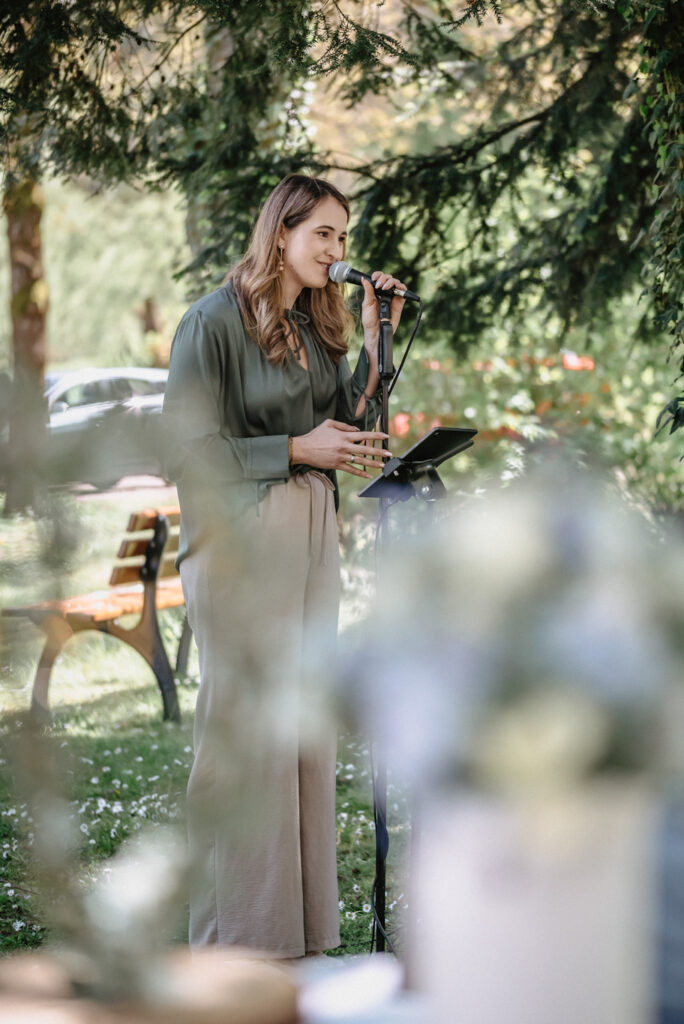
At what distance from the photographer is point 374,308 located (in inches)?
103

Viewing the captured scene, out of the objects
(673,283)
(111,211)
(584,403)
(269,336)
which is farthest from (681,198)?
(111,211)

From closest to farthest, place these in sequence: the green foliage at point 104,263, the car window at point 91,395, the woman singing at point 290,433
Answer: the car window at point 91,395, the woman singing at point 290,433, the green foliage at point 104,263

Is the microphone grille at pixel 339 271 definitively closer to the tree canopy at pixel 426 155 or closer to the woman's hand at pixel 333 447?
the woman's hand at pixel 333 447

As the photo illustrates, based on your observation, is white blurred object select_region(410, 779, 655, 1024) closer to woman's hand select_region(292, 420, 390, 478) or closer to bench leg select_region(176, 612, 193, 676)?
woman's hand select_region(292, 420, 390, 478)

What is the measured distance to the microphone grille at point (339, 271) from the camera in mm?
2512

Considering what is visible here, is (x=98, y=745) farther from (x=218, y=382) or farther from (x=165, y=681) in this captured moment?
(x=165, y=681)

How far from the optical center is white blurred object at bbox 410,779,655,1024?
26.3 inches

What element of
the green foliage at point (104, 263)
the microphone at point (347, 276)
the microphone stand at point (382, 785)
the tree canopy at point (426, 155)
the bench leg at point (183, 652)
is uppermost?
the green foliage at point (104, 263)

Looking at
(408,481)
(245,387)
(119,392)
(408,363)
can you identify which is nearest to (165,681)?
(245,387)

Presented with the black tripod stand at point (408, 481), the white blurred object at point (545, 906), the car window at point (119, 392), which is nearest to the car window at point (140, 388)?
the car window at point (119, 392)

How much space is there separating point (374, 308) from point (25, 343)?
7.52 metres

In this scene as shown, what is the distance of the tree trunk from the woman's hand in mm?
616

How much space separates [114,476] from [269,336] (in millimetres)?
1830

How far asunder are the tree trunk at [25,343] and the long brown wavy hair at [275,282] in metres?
0.54
